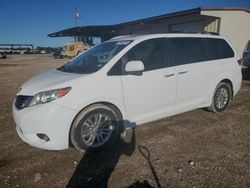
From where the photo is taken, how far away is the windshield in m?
4.10

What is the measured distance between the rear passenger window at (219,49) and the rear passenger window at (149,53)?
148cm

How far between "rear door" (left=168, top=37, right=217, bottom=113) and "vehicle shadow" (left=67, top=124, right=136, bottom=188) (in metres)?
1.42

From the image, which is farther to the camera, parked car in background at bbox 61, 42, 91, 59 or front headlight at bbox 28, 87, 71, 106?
parked car in background at bbox 61, 42, 91, 59

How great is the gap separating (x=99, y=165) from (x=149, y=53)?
85.9 inches

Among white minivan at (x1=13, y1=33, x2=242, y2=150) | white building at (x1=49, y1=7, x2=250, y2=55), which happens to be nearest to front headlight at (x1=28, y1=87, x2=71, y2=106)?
white minivan at (x1=13, y1=33, x2=242, y2=150)

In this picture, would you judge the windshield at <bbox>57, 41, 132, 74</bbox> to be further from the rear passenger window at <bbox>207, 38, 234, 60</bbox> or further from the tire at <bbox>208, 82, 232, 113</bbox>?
the tire at <bbox>208, 82, 232, 113</bbox>

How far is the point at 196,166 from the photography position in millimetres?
3492

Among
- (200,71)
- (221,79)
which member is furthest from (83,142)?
(221,79)

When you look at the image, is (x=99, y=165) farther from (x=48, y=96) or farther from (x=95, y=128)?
(x=48, y=96)

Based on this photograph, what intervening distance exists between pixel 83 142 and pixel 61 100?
807mm

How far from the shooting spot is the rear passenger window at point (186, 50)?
4703 mm

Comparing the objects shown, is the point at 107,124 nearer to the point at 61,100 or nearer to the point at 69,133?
the point at 69,133

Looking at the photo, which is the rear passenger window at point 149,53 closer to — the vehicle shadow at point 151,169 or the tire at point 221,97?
the vehicle shadow at point 151,169

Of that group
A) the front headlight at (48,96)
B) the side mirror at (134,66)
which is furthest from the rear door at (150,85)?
the front headlight at (48,96)
